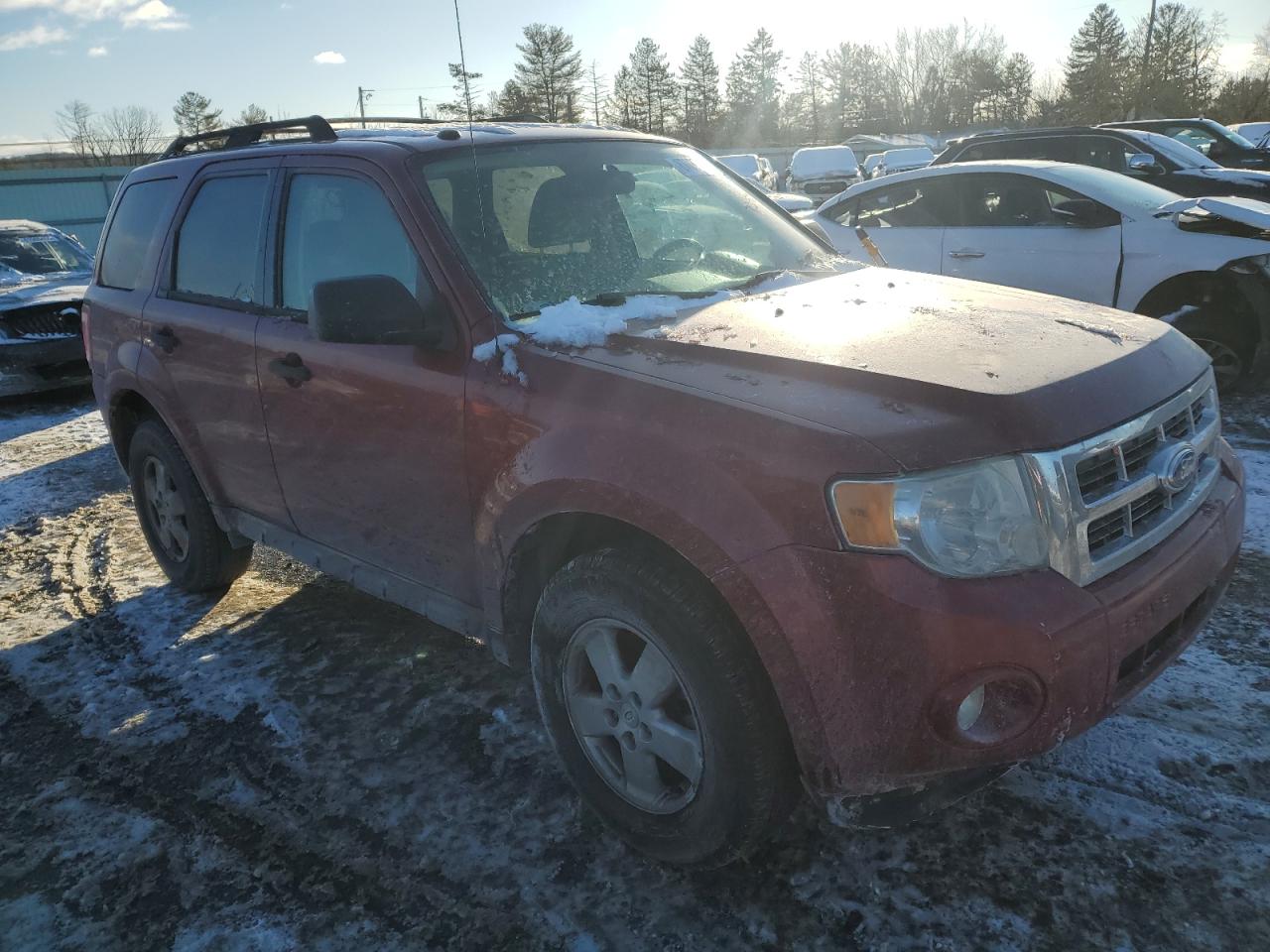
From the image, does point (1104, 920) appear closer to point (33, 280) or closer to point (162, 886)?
point (162, 886)

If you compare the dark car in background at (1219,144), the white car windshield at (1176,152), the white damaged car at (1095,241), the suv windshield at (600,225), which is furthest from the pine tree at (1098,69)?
the suv windshield at (600,225)

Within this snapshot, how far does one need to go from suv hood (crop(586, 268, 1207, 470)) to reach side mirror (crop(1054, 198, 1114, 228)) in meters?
4.30

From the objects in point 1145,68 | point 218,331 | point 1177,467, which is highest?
point 1145,68

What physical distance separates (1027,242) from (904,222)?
1104mm

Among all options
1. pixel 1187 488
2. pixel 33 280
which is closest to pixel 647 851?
pixel 1187 488

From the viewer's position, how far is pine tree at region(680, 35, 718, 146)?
65500 mm

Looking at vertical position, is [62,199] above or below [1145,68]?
below

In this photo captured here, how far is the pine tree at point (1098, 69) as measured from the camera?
4731cm

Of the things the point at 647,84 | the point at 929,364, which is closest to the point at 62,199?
the point at 929,364

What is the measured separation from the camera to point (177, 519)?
14.4 ft

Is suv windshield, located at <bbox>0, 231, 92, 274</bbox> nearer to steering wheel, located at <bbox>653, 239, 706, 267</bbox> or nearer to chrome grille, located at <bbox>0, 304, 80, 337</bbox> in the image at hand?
chrome grille, located at <bbox>0, 304, 80, 337</bbox>

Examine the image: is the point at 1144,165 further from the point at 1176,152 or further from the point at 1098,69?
the point at 1098,69

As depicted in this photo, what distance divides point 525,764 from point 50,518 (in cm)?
427

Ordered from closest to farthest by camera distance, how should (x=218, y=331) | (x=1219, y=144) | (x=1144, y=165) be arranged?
(x=218, y=331) < (x=1144, y=165) < (x=1219, y=144)
